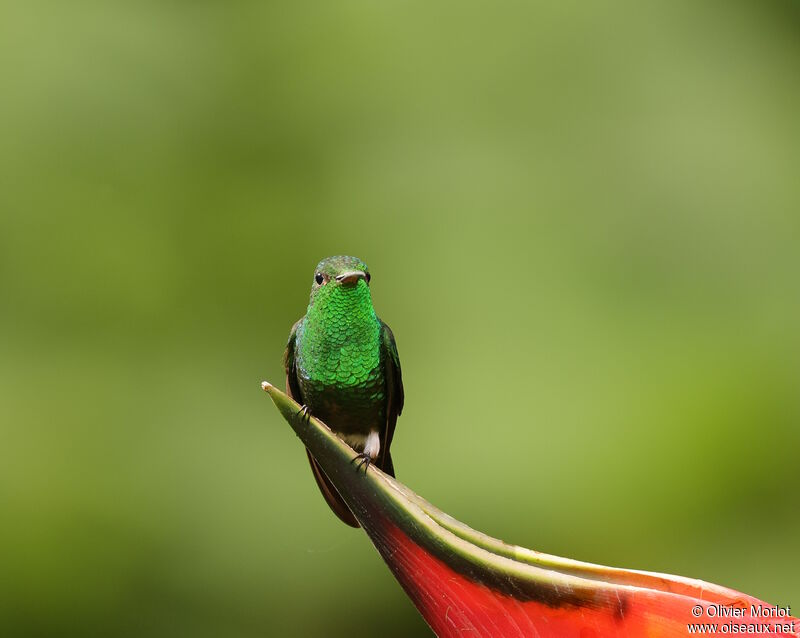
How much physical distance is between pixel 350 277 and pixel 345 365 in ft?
0.41

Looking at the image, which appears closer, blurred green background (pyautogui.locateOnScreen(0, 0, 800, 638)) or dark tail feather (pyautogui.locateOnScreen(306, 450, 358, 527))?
dark tail feather (pyautogui.locateOnScreen(306, 450, 358, 527))

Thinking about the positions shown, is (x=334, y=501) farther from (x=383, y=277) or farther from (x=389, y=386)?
(x=383, y=277)

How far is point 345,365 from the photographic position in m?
0.75

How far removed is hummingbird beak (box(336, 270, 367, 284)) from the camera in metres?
0.64

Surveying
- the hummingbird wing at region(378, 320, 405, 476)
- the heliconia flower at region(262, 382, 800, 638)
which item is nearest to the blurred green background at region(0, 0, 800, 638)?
the hummingbird wing at region(378, 320, 405, 476)

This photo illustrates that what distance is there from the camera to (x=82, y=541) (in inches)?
67.1

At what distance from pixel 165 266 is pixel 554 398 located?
818mm

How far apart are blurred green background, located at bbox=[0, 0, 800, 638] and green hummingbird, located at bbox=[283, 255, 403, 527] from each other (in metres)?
0.83

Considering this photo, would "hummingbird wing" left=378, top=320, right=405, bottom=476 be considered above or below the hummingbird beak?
Result: below

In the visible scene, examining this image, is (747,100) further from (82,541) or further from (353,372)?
(82,541)

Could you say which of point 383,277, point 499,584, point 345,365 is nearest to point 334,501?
point 345,365

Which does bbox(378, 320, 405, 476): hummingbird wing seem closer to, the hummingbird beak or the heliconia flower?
the hummingbird beak

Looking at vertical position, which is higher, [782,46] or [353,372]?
[782,46]

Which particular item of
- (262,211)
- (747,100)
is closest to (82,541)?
(262,211)
